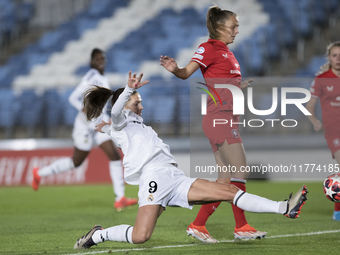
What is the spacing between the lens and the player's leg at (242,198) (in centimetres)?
368

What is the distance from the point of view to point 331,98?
6.06m

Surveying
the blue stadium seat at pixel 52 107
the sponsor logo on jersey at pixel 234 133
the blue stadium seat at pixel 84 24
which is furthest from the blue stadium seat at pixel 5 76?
the sponsor logo on jersey at pixel 234 133

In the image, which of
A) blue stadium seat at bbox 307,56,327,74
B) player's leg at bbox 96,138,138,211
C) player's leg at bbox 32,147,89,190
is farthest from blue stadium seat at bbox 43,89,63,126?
blue stadium seat at bbox 307,56,327,74

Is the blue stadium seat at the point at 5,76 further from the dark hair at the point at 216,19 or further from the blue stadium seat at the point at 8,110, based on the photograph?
the dark hair at the point at 216,19

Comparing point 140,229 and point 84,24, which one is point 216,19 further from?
point 84,24

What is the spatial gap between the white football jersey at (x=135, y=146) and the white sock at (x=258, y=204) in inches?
26.4

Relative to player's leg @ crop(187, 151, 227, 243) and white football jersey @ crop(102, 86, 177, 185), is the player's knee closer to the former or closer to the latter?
white football jersey @ crop(102, 86, 177, 185)

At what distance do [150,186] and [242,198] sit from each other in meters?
0.73

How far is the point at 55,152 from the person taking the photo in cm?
1140

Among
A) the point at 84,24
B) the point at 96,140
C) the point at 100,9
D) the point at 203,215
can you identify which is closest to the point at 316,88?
the point at 203,215

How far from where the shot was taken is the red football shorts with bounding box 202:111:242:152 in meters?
4.58

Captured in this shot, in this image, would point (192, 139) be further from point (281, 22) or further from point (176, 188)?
point (176, 188)

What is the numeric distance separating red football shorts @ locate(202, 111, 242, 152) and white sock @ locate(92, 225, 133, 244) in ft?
3.86

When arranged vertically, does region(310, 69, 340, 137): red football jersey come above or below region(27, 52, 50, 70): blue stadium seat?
below
